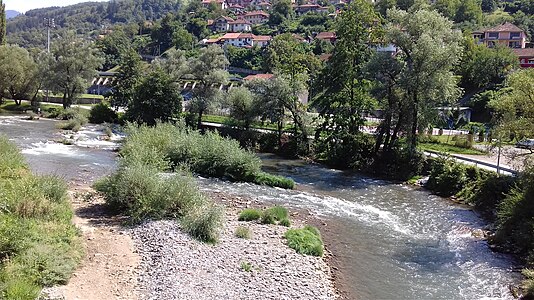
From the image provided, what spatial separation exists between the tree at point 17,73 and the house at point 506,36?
273ft

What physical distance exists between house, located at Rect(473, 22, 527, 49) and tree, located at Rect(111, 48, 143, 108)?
225 ft

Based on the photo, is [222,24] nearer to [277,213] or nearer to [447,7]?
[447,7]

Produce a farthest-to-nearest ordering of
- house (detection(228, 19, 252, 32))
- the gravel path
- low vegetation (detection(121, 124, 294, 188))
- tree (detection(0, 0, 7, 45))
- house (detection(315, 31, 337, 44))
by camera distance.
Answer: house (detection(228, 19, 252, 32))
house (detection(315, 31, 337, 44))
tree (detection(0, 0, 7, 45))
low vegetation (detection(121, 124, 294, 188))
the gravel path

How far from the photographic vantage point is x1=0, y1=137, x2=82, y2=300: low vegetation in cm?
1266

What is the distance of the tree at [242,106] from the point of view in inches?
1863

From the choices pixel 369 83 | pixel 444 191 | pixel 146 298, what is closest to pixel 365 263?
pixel 146 298

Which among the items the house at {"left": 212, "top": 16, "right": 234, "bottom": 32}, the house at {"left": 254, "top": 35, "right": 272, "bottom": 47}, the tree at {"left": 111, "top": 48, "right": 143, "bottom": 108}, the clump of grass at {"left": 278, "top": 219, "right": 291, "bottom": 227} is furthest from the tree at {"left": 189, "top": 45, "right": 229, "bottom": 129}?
the house at {"left": 212, "top": 16, "right": 234, "bottom": 32}

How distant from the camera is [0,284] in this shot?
39.3ft

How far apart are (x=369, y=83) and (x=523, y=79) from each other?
19177mm

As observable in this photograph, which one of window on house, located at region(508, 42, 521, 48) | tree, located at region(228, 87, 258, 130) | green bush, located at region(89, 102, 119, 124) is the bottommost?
green bush, located at region(89, 102, 119, 124)

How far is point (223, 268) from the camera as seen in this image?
16.0 metres

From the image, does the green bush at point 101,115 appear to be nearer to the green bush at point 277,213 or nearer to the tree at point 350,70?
the tree at point 350,70

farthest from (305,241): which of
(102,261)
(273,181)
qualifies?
(273,181)

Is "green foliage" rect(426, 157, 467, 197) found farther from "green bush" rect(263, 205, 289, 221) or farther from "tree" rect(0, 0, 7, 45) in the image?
"tree" rect(0, 0, 7, 45)
